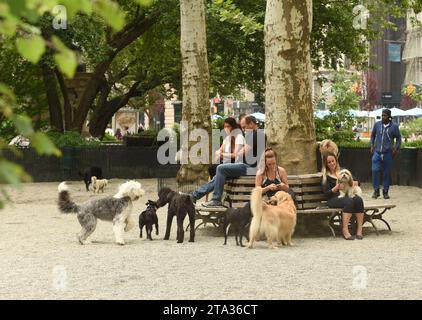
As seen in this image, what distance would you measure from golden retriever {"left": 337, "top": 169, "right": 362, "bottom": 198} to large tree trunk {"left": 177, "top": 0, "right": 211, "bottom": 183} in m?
10.2

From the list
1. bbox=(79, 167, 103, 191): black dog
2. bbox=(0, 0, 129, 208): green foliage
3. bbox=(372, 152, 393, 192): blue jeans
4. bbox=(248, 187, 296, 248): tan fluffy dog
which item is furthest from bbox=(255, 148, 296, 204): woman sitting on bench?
bbox=(79, 167, 103, 191): black dog

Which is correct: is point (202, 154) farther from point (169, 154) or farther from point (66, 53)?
point (66, 53)

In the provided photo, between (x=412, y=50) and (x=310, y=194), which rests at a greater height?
(x=412, y=50)

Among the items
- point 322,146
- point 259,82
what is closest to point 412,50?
point 259,82

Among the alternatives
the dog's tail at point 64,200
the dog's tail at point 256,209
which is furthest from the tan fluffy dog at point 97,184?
the dog's tail at point 256,209

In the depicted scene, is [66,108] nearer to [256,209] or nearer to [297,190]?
[297,190]

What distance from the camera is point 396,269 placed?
10.2 metres

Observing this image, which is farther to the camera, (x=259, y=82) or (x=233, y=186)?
(x=259, y=82)

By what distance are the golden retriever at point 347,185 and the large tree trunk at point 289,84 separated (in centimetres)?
142

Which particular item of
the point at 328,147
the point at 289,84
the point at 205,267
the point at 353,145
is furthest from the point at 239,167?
the point at 353,145

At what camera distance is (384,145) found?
67.2ft

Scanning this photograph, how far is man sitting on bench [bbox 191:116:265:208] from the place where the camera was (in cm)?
1389

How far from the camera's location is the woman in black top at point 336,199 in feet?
43.6

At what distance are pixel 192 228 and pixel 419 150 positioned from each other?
13148 mm
